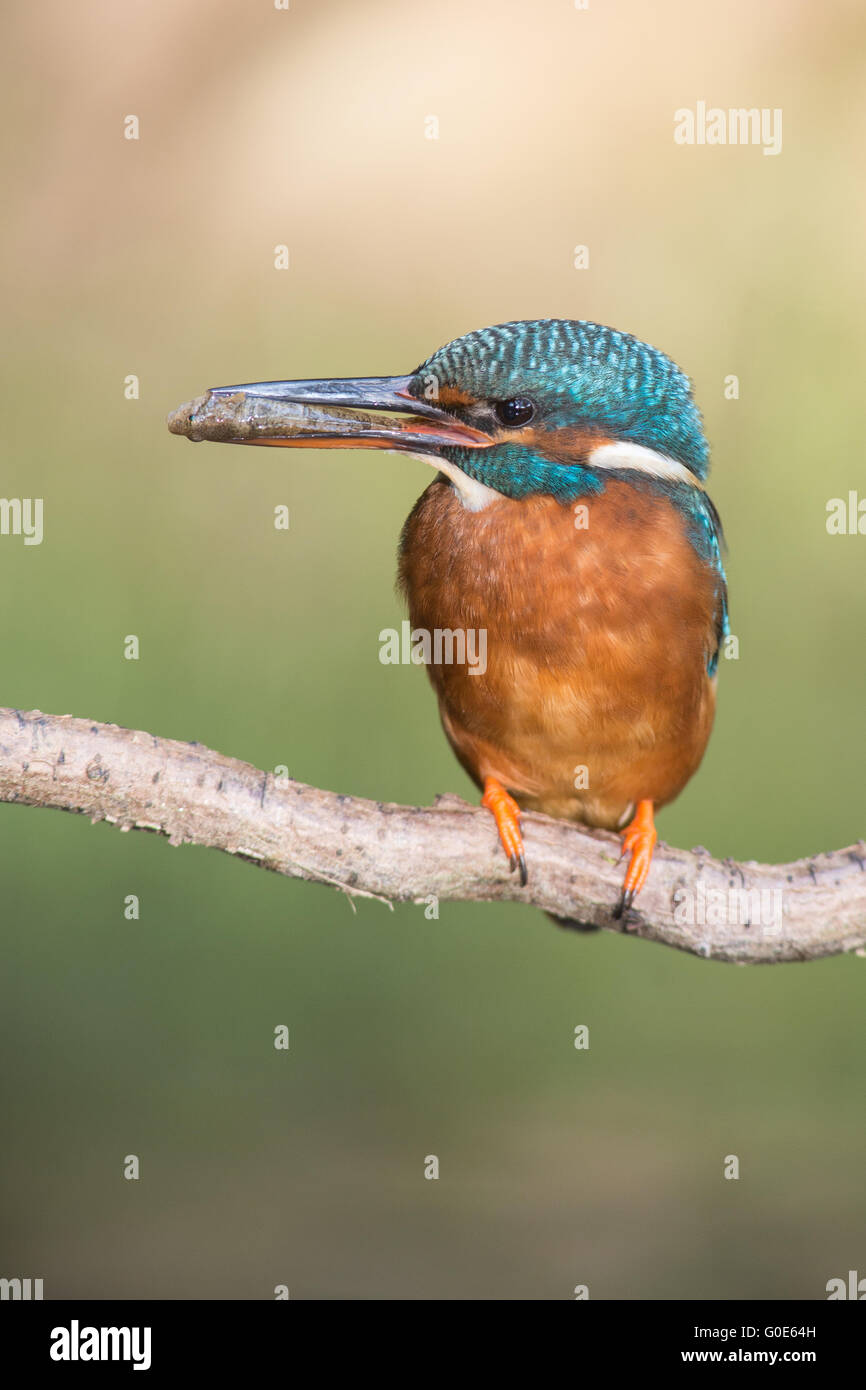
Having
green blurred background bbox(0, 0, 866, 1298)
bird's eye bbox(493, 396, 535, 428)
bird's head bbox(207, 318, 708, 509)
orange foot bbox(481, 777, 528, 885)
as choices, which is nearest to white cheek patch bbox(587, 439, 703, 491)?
bird's head bbox(207, 318, 708, 509)

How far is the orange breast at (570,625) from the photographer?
2271 millimetres

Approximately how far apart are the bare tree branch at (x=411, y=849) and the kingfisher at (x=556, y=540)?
0.20ft

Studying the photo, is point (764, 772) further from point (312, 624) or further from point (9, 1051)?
point (9, 1051)

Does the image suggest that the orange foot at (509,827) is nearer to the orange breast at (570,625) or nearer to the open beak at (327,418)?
the orange breast at (570,625)

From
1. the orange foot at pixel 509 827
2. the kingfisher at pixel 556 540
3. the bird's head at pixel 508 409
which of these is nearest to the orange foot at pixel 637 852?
the kingfisher at pixel 556 540

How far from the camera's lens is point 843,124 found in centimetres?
416

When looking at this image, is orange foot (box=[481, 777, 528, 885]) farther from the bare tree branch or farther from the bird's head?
the bird's head

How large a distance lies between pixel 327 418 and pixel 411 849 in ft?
2.49

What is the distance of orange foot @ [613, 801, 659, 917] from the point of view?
231 cm

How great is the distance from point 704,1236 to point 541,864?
239 centimetres

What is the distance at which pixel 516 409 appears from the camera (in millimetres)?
2168

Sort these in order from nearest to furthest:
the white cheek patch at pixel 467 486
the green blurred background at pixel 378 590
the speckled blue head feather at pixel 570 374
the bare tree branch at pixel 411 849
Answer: the bare tree branch at pixel 411 849
the speckled blue head feather at pixel 570 374
the white cheek patch at pixel 467 486
the green blurred background at pixel 378 590

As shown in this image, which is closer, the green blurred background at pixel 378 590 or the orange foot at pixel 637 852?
the orange foot at pixel 637 852

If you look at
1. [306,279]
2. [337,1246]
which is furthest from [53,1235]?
[306,279]
